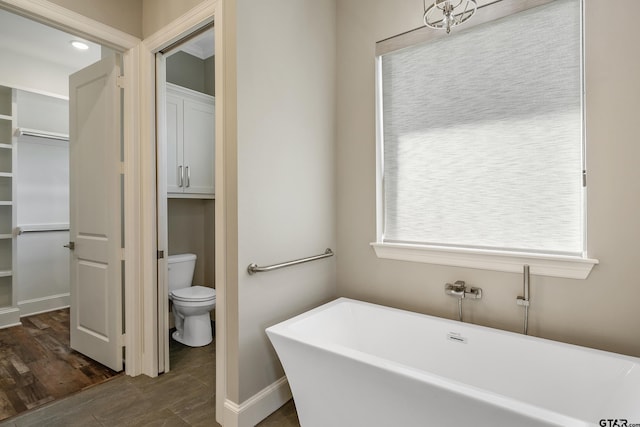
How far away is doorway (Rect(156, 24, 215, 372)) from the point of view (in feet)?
7.56

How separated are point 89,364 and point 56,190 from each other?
92.7 inches

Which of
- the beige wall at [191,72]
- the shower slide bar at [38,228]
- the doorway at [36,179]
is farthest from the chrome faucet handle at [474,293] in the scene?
the shower slide bar at [38,228]

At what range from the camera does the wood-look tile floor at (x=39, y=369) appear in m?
2.05

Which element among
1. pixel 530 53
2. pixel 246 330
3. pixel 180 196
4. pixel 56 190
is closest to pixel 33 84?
pixel 56 190

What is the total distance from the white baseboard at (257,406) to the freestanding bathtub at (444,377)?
0.31 meters

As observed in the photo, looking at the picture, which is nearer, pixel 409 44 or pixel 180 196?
Answer: pixel 409 44

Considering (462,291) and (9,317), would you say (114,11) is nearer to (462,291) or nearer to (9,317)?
(462,291)

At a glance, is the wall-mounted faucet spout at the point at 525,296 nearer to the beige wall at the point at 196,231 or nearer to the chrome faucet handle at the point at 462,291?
the chrome faucet handle at the point at 462,291

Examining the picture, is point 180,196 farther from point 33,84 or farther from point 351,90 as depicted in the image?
point 33,84

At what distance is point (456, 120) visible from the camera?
196 cm

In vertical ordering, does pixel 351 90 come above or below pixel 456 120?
above

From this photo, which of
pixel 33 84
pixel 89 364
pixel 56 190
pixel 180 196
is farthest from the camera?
pixel 56 190

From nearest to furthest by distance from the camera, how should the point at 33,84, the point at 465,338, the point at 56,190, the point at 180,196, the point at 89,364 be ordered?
1. the point at 465,338
2. the point at 89,364
3. the point at 180,196
4. the point at 33,84
5. the point at 56,190

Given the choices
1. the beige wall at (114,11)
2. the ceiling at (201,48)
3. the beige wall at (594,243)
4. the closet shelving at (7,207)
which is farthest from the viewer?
the ceiling at (201,48)
